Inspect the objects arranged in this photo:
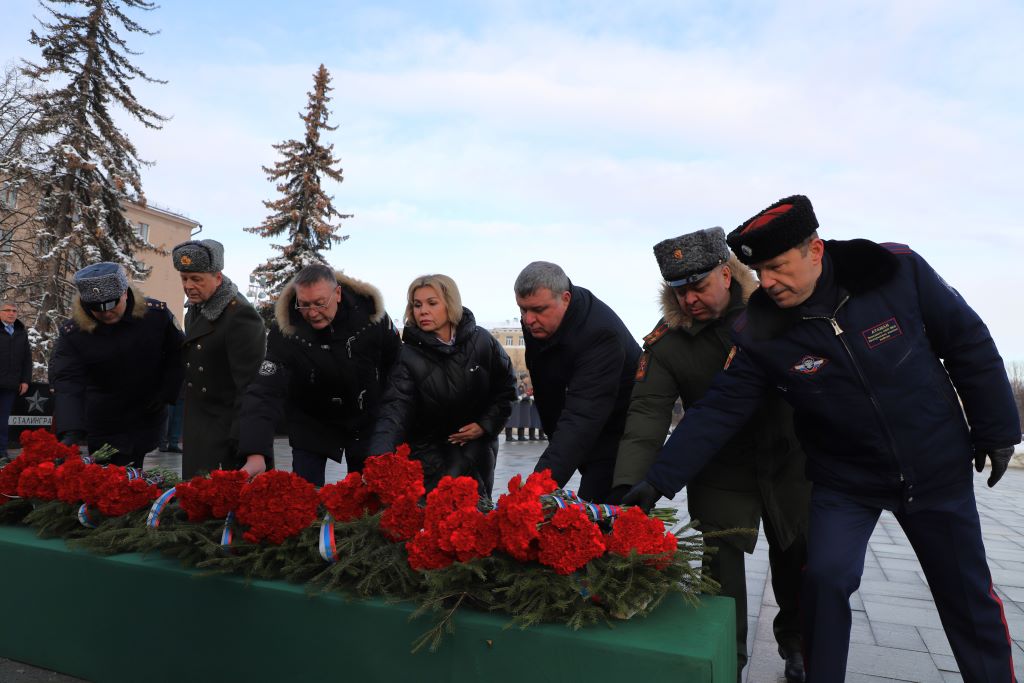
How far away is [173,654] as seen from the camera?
2.80 m

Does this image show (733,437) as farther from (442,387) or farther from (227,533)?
(227,533)

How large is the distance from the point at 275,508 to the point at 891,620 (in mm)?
3455

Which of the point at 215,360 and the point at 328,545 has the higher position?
the point at 215,360

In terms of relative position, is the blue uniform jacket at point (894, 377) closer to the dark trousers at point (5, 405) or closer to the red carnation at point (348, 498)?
the red carnation at point (348, 498)

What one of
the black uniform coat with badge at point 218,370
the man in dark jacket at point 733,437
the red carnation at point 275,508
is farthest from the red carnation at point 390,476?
the black uniform coat with badge at point 218,370

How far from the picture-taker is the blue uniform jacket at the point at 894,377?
2.56 metres

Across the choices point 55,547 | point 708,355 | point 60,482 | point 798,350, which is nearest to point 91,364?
point 60,482

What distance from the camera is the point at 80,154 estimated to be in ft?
72.3

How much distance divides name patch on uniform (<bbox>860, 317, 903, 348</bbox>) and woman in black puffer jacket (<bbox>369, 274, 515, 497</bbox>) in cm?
197

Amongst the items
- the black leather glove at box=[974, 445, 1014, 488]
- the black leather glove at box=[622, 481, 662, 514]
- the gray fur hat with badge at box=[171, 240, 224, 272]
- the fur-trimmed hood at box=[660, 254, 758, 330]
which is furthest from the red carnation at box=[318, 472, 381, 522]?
the black leather glove at box=[974, 445, 1014, 488]

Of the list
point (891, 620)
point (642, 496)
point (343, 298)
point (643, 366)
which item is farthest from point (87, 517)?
point (891, 620)

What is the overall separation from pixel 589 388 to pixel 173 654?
1.90m

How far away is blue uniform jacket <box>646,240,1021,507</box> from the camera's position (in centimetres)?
256

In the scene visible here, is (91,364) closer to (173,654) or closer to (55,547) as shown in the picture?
(55,547)
